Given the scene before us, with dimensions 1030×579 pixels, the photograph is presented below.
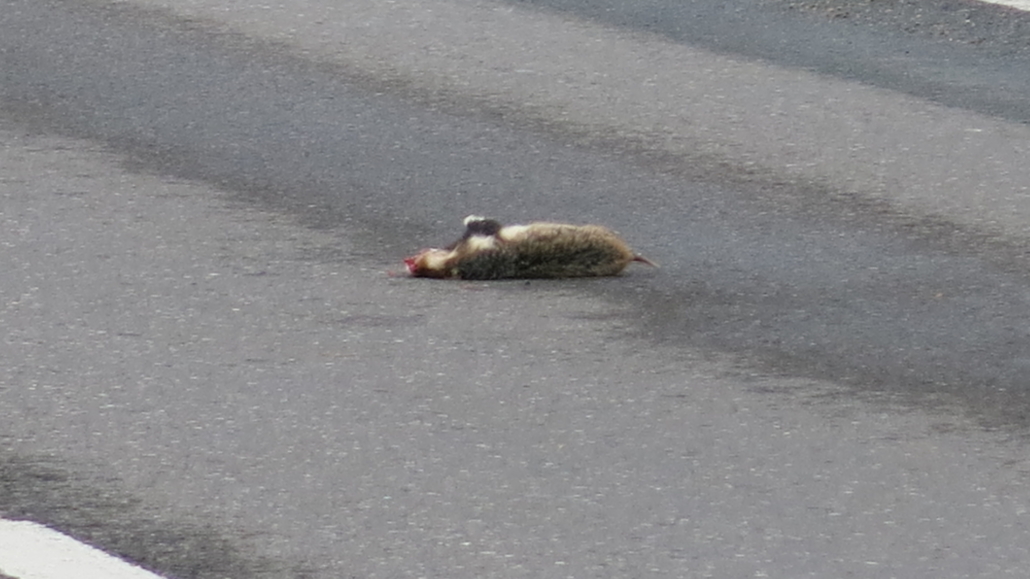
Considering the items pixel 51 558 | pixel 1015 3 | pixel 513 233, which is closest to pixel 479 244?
pixel 513 233

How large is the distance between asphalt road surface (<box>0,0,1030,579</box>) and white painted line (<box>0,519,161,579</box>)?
0.07m

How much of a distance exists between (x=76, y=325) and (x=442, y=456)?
4.34 ft

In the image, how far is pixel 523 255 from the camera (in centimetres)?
598

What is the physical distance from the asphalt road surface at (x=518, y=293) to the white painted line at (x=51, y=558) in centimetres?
7

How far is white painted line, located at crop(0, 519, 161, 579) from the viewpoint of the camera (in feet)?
12.7

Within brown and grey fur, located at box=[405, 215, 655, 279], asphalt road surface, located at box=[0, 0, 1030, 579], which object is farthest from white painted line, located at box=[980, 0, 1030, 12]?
brown and grey fur, located at box=[405, 215, 655, 279]

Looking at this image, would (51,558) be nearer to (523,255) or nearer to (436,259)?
(436,259)

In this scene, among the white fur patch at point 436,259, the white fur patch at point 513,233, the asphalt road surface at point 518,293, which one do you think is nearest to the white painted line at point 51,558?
the asphalt road surface at point 518,293

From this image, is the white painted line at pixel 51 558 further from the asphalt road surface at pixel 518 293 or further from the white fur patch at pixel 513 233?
the white fur patch at pixel 513 233

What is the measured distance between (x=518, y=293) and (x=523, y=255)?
0.51ft

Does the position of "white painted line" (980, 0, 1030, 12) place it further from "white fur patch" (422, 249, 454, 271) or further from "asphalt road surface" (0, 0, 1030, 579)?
"white fur patch" (422, 249, 454, 271)

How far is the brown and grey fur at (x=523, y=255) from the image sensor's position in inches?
234

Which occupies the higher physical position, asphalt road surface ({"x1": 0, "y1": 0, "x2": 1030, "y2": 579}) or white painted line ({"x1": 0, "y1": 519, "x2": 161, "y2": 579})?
asphalt road surface ({"x1": 0, "y1": 0, "x2": 1030, "y2": 579})

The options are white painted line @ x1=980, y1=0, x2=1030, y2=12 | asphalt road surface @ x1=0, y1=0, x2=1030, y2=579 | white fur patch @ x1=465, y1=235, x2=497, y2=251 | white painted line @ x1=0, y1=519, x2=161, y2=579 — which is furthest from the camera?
white painted line @ x1=980, y1=0, x2=1030, y2=12
